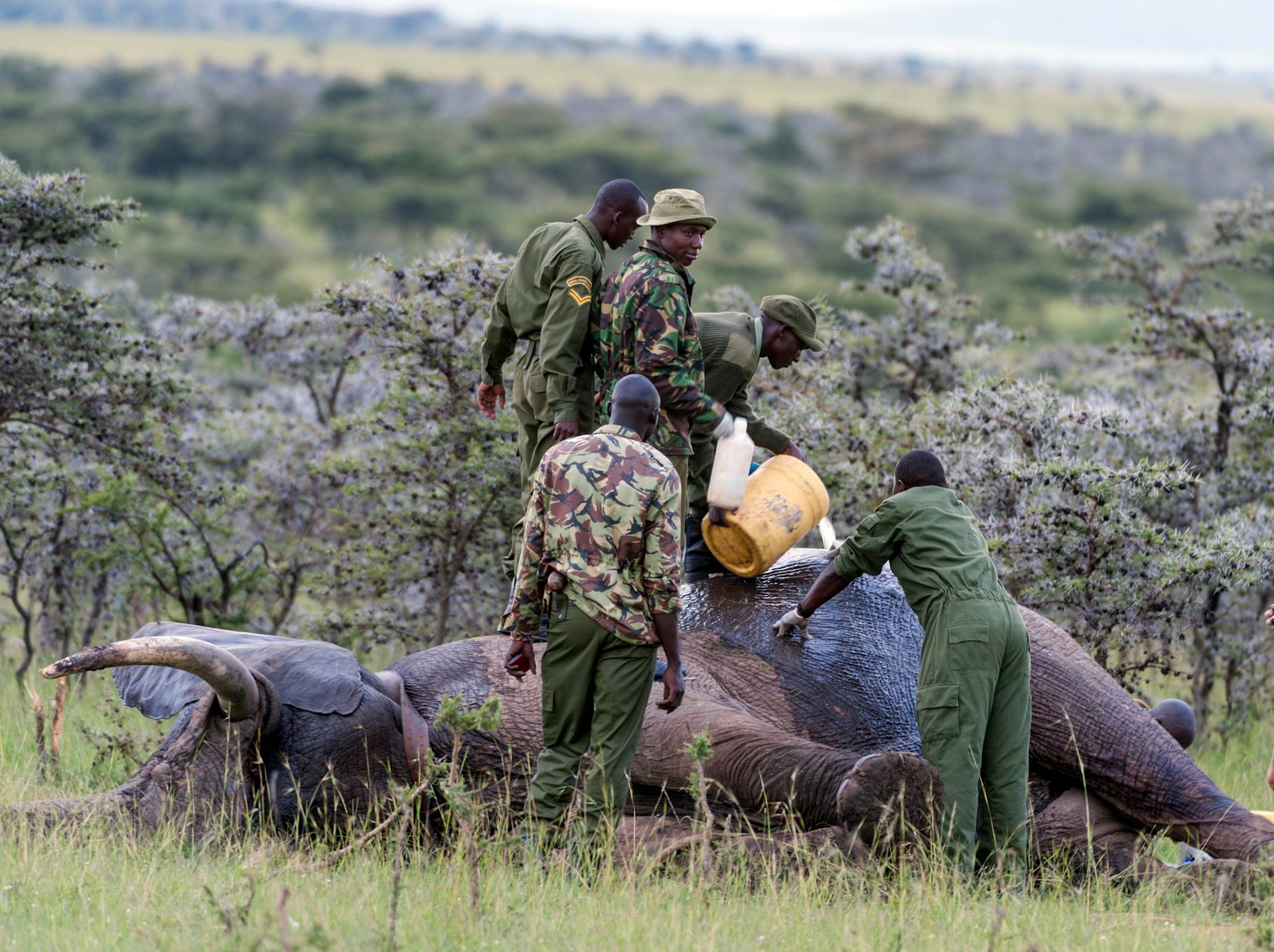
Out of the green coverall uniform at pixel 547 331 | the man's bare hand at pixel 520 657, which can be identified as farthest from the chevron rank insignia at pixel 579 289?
the man's bare hand at pixel 520 657

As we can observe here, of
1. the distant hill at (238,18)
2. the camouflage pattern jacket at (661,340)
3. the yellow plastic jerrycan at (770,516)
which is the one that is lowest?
the yellow plastic jerrycan at (770,516)

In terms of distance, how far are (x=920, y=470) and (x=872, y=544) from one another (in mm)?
337

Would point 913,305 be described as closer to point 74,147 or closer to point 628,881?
point 628,881

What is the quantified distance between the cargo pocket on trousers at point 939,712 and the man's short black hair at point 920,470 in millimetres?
760

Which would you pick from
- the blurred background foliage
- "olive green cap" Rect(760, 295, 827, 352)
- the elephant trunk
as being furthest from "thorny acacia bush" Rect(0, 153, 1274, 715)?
the blurred background foliage

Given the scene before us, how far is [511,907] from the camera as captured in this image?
15.3 ft

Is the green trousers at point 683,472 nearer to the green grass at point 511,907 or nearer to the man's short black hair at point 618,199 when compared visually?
the man's short black hair at point 618,199

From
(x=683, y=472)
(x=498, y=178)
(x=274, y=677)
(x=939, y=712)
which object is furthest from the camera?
(x=498, y=178)

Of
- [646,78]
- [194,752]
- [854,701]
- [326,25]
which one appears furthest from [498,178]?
[326,25]

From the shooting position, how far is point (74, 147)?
151 feet

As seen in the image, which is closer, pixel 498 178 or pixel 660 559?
pixel 660 559

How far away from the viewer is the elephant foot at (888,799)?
5172mm

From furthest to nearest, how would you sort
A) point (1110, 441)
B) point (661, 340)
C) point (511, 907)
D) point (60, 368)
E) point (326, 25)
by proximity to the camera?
point (326, 25) < point (1110, 441) < point (60, 368) < point (661, 340) < point (511, 907)

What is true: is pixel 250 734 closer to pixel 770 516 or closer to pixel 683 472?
pixel 683 472
